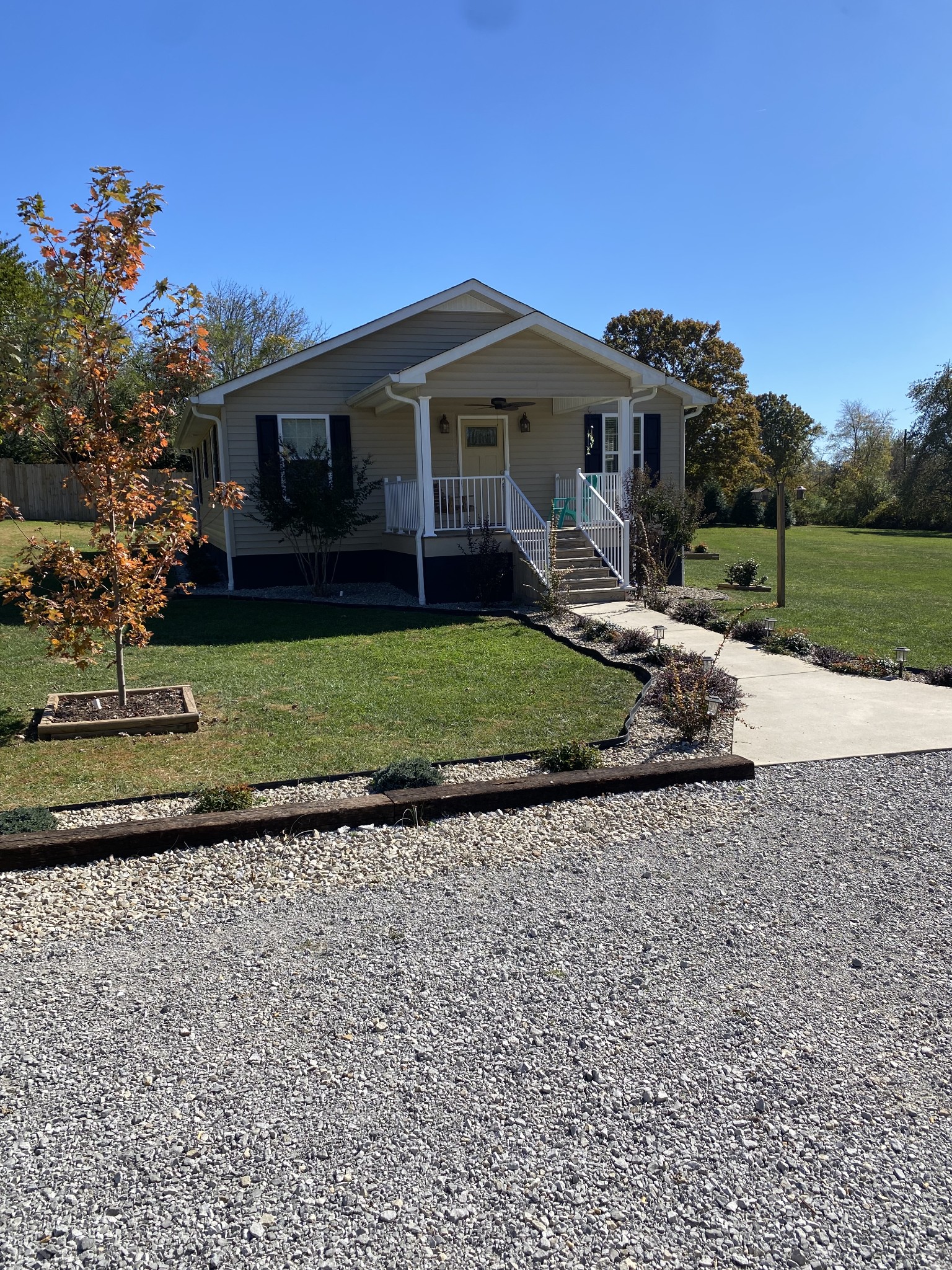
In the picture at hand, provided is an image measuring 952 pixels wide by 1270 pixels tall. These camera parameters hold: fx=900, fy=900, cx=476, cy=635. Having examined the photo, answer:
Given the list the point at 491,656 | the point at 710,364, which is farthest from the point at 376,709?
the point at 710,364

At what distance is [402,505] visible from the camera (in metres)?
14.6

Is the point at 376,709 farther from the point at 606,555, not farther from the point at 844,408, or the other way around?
the point at 844,408

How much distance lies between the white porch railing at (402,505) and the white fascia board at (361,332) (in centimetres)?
239

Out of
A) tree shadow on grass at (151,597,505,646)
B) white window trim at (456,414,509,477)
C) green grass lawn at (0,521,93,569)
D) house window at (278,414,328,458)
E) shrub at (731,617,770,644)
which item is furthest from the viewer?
green grass lawn at (0,521,93,569)

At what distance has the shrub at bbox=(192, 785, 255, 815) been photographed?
492 centimetres

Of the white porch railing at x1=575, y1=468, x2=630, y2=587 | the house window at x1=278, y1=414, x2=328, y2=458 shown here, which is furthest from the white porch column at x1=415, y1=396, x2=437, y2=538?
the house window at x1=278, y1=414, x2=328, y2=458

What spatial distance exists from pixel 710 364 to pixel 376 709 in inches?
1331

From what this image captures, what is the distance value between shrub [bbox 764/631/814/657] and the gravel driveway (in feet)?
16.2

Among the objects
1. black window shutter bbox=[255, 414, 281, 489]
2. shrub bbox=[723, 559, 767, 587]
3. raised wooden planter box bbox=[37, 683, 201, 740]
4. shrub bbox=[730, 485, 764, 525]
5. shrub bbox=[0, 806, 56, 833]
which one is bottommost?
shrub bbox=[0, 806, 56, 833]

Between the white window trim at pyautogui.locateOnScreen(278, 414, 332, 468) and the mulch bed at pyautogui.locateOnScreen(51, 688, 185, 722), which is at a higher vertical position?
the white window trim at pyautogui.locateOnScreen(278, 414, 332, 468)

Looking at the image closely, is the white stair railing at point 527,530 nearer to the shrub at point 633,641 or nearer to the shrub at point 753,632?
the shrub at point 633,641

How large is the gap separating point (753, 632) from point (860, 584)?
7326 millimetres

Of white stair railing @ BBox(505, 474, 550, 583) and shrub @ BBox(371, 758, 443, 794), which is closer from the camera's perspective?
shrub @ BBox(371, 758, 443, 794)

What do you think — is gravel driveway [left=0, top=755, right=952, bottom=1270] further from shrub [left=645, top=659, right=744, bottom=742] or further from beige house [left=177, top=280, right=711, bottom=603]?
beige house [left=177, top=280, right=711, bottom=603]
